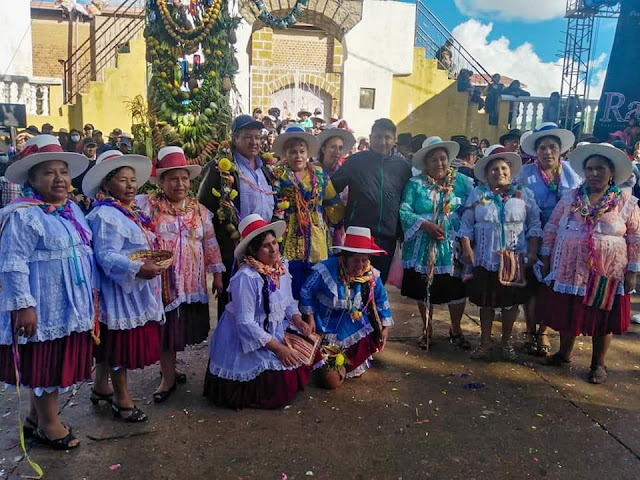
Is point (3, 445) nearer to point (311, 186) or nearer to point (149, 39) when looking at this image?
point (311, 186)

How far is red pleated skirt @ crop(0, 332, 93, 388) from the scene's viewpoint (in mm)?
3014

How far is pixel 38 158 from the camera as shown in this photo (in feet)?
9.82

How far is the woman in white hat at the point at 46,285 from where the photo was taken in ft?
9.50

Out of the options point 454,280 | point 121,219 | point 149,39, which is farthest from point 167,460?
point 149,39

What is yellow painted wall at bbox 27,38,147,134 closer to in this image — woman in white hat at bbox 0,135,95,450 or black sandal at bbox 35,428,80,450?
woman in white hat at bbox 0,135,95,450

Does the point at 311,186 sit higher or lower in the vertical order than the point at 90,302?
higher

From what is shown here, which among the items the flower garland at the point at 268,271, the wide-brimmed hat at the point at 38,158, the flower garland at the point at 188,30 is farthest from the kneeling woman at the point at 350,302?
the flower garland at the point at 188,30

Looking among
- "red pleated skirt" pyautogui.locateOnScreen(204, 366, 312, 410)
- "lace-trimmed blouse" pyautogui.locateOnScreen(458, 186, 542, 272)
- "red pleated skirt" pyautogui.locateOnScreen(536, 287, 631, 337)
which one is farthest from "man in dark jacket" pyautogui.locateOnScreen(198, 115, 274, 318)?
"red pleated skirt" pyautogui.locateOnScreen(536, 287, 631, 337)

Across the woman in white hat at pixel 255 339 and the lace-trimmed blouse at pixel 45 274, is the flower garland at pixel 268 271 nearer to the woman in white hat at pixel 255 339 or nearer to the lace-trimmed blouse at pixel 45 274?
the woman in white hat at pixel 255 339

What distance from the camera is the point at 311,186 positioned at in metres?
4.57

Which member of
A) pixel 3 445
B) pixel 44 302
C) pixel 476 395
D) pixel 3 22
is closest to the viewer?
pixel 44 302

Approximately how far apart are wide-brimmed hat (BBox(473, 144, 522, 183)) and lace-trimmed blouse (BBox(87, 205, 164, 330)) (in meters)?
2.90

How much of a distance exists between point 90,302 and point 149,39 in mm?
3585

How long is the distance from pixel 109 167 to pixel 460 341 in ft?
11.3
